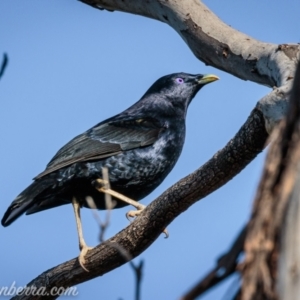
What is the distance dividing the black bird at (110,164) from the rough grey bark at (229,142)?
Result: 2.45 feet

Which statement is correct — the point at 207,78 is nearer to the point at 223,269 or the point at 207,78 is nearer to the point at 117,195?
the point at 117,195

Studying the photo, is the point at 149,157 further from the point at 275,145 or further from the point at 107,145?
the point at 275,145

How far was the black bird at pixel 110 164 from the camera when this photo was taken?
707cm

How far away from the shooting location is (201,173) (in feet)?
17.3

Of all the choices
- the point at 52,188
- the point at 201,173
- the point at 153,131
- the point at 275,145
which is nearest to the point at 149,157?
the point at 153,131

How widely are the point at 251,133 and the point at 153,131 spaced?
2734 millimetres

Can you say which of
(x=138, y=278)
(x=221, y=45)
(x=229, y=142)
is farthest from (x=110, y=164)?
(x=138, y=278)

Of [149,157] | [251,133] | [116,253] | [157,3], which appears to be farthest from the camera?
[149,157]

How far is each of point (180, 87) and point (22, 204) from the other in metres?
2.76

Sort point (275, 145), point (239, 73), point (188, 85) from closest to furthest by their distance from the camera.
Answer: point (275, 145), point (239, 73), point (188, 85)

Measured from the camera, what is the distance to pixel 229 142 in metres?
5.17

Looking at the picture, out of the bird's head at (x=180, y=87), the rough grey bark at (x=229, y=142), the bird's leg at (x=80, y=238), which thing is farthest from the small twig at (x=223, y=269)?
the bird's head at (x=180, y=87)

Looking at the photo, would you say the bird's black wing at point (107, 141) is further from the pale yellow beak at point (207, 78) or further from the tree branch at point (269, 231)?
the tree branch at point (269, 231)

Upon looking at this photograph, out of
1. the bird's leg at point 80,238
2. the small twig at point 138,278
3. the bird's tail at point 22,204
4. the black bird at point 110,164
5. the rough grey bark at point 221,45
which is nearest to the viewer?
the small twig at point 138,278
